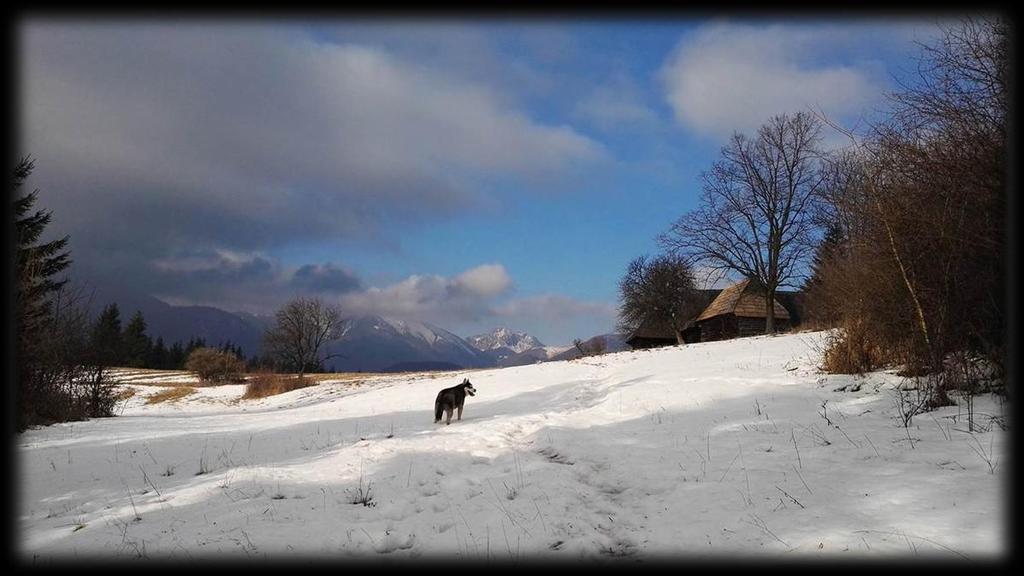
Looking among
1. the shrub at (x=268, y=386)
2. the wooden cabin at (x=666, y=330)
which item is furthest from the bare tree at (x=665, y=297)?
the shrub at (x=268, y=386)

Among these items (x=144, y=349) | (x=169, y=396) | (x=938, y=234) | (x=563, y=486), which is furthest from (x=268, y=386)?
(x=144, y=349)

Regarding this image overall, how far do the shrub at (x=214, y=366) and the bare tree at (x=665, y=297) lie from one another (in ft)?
135

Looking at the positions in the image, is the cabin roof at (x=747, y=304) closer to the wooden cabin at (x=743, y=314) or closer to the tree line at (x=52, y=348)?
the wooden cabin at (x=743, y=314)

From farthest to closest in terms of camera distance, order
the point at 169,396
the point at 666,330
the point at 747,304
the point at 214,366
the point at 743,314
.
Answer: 1. the point at 666,330
2. the point at 214,366
3. the point at 747,304
4. the point at 743,314
5. the point at 169,396

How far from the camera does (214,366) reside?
4606cm

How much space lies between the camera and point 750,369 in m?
14.0

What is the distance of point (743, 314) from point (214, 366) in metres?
50.2

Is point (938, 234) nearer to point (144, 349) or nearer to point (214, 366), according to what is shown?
point (214, 366)

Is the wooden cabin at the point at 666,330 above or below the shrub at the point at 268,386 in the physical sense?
above

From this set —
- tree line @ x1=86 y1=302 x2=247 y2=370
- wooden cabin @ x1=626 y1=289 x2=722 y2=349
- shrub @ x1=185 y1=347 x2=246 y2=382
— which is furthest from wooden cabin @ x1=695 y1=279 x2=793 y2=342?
tree line @ x1=86 y1=302 x2=247 y2=370

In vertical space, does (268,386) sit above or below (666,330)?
below

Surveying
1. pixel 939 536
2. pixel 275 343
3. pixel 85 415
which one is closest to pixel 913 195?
pixel 939 536

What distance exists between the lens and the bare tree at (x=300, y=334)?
6938 cm

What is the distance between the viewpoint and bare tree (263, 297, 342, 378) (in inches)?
2731
